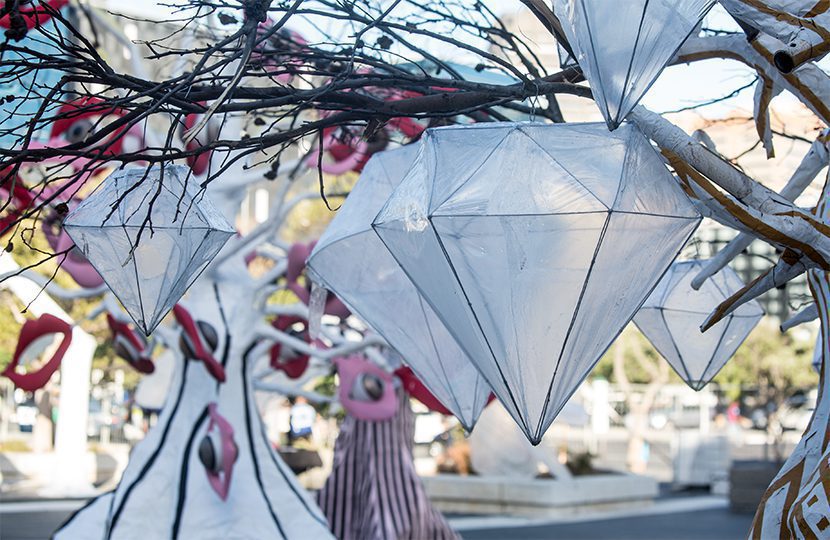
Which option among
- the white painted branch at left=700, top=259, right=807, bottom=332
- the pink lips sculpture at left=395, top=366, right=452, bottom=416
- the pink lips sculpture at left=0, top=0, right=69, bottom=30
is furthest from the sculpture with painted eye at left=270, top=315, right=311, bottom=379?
the white painted branch at left=700, top=259, right=807, bottom=332

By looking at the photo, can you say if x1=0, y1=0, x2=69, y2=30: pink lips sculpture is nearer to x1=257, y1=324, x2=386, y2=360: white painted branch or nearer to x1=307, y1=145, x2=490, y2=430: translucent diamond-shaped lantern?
x1=307, y1=145, x2=490, y2=430: translucent diamond-shaped lantern

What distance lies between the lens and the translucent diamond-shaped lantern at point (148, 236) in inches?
179

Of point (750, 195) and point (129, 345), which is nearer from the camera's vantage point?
point (750, 195)

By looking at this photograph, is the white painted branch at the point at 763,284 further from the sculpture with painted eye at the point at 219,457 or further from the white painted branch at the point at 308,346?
the white painted branch at the point at 308,346

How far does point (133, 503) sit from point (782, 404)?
22.1 m

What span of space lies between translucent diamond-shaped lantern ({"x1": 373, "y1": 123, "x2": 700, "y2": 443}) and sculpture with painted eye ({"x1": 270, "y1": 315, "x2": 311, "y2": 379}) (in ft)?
22.5

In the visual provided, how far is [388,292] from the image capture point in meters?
4.94

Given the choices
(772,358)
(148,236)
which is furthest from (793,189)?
(772,358)

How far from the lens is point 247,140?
437 centimetres

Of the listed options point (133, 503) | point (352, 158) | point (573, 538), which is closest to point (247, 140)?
point (133, 503)

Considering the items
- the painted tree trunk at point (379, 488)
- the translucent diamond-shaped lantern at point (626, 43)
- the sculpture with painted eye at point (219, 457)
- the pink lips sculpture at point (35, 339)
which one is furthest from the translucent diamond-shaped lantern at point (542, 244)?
the painted tree trunk at point (379, 488)

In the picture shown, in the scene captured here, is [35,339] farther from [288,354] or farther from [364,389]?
[364,389]

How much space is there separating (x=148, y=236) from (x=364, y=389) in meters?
6.10

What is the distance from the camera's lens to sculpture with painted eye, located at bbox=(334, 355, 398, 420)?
1044 cm
